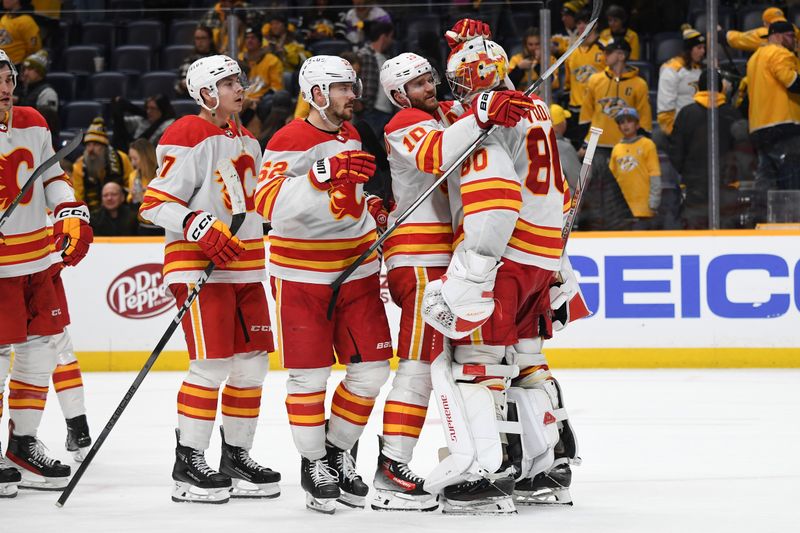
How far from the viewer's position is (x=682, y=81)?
773cm

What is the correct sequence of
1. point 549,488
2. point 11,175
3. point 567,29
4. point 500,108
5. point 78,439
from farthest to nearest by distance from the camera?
point 567,29, point 78,439, point 11,175, point 549,488, point 500,108

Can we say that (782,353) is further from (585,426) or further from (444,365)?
(444,365)

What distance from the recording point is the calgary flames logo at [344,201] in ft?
13.0

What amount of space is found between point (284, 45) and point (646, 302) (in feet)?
9.18

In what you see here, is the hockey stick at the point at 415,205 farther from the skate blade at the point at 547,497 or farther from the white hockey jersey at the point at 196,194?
the skate blade at the point at 547,497

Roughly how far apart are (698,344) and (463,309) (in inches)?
161

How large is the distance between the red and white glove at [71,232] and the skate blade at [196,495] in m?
0.94

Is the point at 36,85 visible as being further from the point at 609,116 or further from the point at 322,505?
the point at 322,505

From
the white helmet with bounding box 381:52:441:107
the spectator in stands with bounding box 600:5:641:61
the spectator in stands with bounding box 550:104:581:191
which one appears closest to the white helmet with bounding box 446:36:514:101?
the white helmet with bounding box 381:52:441:107

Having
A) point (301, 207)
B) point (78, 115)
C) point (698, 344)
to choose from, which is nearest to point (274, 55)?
point (78, 115)

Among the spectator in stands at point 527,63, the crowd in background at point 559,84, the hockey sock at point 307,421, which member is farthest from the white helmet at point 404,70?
the spectator in stands at point 527,63

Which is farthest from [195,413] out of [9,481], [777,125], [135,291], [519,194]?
[777,125]

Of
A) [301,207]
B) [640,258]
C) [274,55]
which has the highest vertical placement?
[274,55]

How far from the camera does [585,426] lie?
572cm
